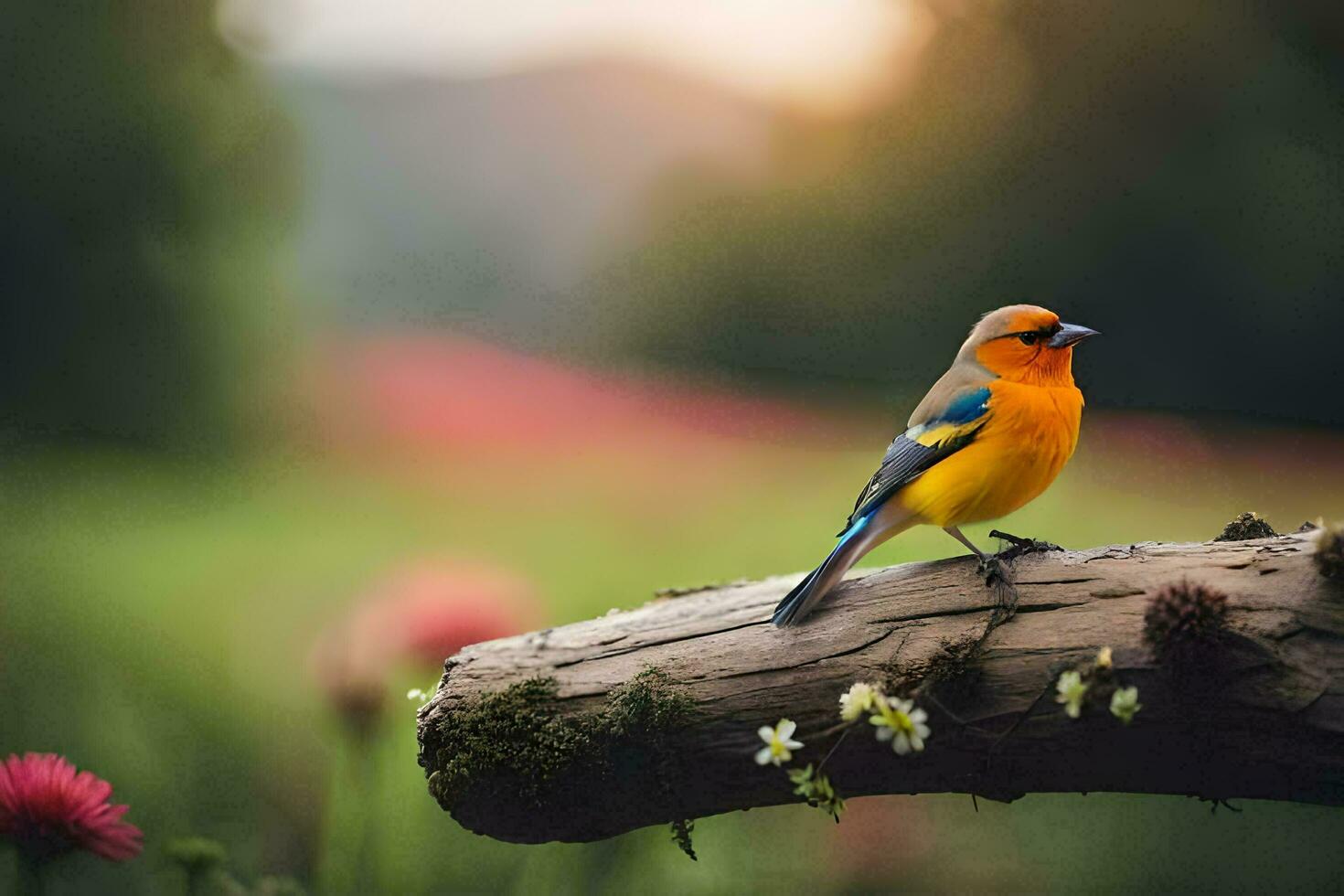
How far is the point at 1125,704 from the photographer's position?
1242 millimetres

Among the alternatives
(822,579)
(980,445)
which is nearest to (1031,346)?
(980,445)

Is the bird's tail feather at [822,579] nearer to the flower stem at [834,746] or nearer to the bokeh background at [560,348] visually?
the flower stem at [834,746]

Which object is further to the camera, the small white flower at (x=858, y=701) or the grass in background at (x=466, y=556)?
the grass in background at (x=466, y=556)

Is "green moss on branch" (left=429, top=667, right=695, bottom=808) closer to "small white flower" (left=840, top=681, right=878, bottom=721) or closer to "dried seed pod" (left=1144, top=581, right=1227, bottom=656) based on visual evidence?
"small white flower" (left=840, top=681, right=878, bottom=721)

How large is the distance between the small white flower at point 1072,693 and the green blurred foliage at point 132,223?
1.82 m

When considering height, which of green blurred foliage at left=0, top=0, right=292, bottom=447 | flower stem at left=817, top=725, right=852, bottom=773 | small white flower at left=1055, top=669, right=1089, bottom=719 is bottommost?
small white flower at left=1055, top=669, right=1089, bottom=719

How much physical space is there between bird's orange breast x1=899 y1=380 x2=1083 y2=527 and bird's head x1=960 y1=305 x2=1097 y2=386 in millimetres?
30

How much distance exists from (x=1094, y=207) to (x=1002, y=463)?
105cm

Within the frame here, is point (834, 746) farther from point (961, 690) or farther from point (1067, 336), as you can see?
point (1067, 336)

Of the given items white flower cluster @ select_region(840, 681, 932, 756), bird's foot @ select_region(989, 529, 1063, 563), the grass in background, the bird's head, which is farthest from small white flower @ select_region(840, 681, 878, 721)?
the grass in background

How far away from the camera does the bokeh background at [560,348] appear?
2.09m

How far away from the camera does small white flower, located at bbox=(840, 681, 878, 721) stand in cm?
132

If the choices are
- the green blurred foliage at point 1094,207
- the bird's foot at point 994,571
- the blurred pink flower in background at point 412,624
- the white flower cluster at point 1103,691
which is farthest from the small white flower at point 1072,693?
the blurred pink flower in background at point 412,624

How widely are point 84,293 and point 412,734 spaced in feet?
3.77
